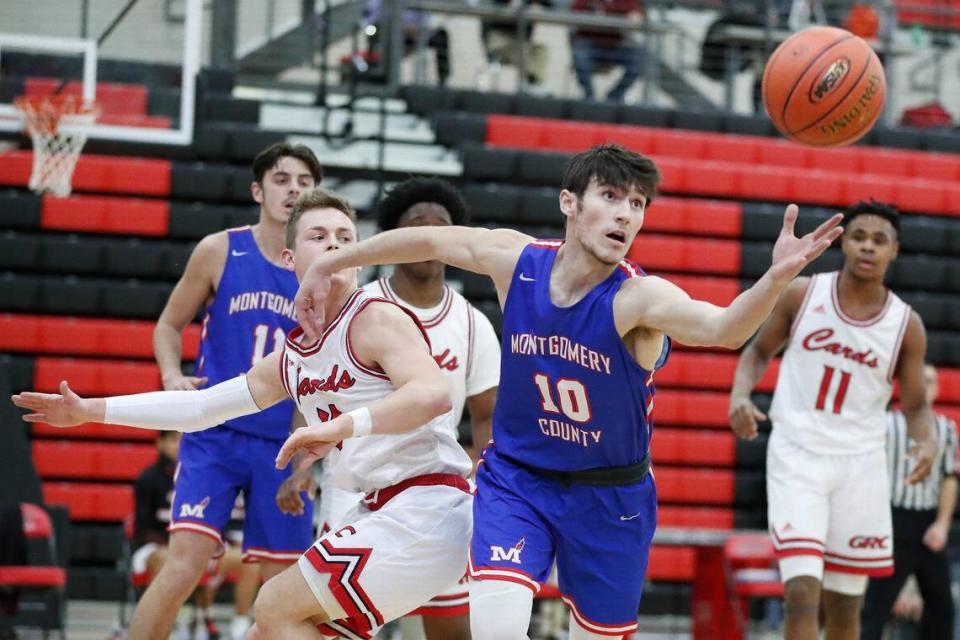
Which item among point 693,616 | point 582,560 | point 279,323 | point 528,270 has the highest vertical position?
point 528,270

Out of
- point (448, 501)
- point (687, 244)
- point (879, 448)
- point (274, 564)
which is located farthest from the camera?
point (687, 244)

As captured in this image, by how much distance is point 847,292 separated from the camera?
666 cm

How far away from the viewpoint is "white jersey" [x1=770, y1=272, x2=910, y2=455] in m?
6.57

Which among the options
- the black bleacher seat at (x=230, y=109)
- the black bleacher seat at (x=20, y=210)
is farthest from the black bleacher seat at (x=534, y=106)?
the black bleacher seat at (x=20, y=210)

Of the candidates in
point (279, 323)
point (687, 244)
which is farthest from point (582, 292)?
point (687, 244)

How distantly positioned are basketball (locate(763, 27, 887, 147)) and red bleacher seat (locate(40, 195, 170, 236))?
20.2ft

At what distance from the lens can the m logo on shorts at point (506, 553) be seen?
4434mm

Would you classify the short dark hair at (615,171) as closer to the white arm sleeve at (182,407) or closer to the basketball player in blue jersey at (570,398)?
the basketball player in blue jersey at (570,398)

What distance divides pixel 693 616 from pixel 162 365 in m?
5.34

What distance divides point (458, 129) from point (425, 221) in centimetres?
673

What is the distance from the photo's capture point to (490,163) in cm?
1220

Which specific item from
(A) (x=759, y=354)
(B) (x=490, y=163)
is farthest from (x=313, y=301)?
(B) (x=490, y=163)

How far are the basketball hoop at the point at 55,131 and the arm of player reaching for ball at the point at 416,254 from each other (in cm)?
559

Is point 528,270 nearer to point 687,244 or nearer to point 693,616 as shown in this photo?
point 693,616
